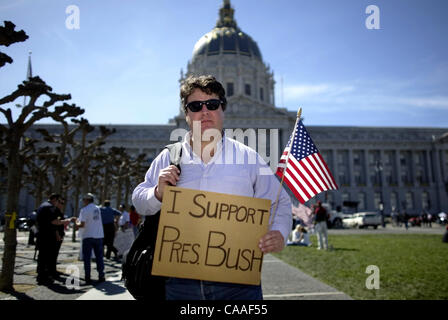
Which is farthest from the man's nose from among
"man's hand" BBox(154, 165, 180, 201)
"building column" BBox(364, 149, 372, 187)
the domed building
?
"building column" BBox(364, 149, 372, 187)

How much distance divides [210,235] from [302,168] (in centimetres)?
135

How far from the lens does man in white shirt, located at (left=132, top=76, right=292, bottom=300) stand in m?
2.21

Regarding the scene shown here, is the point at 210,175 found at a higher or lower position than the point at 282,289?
higher

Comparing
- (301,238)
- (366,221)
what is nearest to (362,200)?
(366,221)

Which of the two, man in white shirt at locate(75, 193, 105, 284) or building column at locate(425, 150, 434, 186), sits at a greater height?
building column at locate(425, 150, 434, 186)

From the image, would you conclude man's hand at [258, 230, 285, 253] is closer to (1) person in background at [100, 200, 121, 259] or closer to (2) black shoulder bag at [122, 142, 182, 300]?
(2) black shoulder bag at [122, 142, 182, 300]

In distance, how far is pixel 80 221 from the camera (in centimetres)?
814

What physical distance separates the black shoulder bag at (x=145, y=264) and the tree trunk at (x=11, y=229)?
596 cm

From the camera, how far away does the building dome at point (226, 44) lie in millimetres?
83938

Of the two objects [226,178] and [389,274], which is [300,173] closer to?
[226,178]

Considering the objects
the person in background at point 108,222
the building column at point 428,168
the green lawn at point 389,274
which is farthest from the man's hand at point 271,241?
the building column at point 428,168

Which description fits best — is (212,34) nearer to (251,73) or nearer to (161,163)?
(251,73)

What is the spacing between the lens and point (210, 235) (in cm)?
223

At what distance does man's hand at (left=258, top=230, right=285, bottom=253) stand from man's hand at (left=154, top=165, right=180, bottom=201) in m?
0.71
